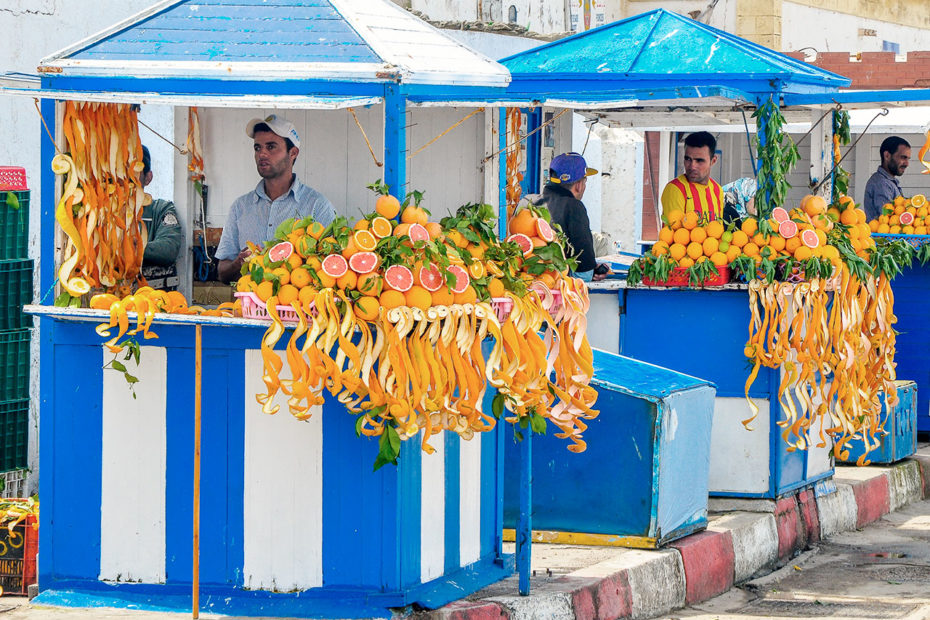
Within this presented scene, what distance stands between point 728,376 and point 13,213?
397cm

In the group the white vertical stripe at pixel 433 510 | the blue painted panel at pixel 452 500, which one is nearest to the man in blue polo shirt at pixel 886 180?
the blue painted panel at pixel 452 500

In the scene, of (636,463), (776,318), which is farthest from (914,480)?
(636,463)

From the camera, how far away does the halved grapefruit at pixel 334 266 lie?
214 inches

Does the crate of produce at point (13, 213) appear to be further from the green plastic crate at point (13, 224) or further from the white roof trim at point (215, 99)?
the white roof trim at point (215, 99)

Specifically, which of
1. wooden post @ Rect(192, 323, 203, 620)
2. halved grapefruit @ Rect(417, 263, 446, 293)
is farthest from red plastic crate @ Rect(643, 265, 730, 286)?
wooden post @ Rect(192, 323, 203, 620)

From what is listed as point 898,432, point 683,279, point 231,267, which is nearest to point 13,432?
point 231,267

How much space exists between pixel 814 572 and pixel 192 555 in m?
3.96

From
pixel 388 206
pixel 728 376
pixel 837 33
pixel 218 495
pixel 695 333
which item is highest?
pixel 837 33

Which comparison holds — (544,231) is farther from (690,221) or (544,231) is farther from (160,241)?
(690,221)

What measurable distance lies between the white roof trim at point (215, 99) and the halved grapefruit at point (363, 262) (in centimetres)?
52

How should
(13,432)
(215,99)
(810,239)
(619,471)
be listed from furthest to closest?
(810,239) < (13,432) < (619,471) < (215,99)

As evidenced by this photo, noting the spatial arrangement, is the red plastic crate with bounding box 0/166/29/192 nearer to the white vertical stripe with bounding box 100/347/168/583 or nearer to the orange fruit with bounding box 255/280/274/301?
the white vertical stripe with bounding box 100/347/168/583

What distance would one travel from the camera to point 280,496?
229 inches

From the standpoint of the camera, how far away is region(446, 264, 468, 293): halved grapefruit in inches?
218
